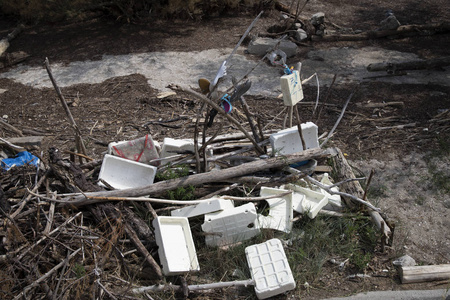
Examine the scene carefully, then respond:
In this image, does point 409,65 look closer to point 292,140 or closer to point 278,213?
point 292,140

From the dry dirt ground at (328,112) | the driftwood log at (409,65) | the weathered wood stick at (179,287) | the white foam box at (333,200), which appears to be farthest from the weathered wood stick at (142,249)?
the driftwood log at (409,65)

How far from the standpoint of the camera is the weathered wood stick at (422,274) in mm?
3490

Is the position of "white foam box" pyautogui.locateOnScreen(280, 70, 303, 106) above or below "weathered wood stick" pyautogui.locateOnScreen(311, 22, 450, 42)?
above

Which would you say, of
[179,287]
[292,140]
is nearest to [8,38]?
[292,140]

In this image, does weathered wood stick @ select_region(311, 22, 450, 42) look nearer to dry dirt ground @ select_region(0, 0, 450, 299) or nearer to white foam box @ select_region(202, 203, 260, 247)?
dry dirt ground @ select_region(0, 0, 450, 299)

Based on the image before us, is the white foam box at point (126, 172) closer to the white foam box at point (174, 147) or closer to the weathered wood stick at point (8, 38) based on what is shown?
the white foam box at point (174, 147)

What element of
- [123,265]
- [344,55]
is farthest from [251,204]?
[344,55]

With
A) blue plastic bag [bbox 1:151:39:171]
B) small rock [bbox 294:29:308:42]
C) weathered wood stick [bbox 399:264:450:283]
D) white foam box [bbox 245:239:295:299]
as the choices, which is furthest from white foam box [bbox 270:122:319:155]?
small rock [bbox 294:29:308:42]

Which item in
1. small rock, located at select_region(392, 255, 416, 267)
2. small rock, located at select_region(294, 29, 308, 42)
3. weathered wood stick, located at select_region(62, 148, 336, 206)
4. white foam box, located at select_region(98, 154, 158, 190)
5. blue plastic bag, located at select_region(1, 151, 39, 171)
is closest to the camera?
small rock, located at select_region(392, 255, 416, 267)

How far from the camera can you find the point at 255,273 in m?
3.42

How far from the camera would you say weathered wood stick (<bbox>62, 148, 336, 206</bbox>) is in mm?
3740

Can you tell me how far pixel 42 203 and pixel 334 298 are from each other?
8.37 feet

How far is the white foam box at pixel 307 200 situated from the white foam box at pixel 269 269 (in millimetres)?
491

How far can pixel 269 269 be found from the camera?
3.43 m
